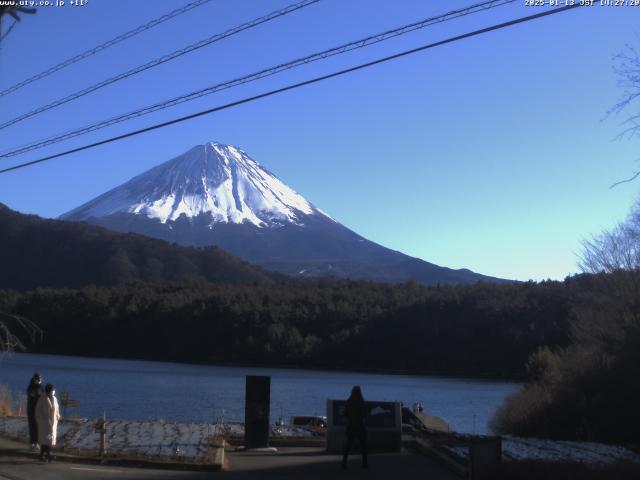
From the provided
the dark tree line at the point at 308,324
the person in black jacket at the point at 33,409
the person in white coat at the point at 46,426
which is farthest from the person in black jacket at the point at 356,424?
the dark tree line at the point at 308,324

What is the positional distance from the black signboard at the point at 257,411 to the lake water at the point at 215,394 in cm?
1077

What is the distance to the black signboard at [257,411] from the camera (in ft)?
54.1

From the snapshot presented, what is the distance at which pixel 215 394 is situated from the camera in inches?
1865

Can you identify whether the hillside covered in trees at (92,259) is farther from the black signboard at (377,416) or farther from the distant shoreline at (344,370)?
the black signboard at (377,416)

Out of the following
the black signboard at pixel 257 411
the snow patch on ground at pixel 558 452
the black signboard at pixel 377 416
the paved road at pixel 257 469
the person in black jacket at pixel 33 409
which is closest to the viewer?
the paved road at pixel 257 469

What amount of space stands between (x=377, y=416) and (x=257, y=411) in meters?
2.29

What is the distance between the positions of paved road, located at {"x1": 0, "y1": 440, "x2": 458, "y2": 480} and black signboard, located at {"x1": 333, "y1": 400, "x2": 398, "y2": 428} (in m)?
0.67

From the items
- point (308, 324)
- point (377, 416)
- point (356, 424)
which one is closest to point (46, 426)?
point (356, 424)

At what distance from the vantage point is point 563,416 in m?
28.3

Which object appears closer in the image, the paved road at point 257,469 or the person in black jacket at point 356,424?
the paved road at point 257,469

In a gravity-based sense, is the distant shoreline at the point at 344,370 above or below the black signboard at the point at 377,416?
above

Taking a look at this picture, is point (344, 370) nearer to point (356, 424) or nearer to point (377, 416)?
point (377, 416)

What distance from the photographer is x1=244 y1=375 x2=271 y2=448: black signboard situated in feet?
54.1

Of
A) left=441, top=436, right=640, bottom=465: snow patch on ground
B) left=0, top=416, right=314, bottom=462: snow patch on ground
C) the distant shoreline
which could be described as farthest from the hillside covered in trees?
left=441, top=436, right=640, bottom=465: snow patch on ground
